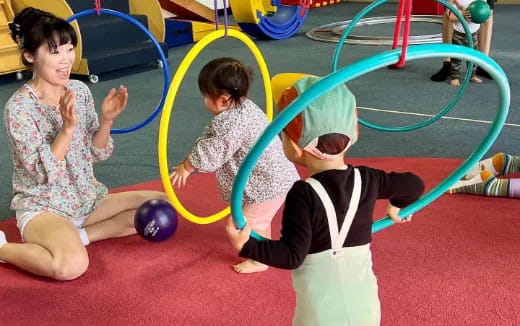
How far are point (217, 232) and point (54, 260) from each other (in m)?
0.78

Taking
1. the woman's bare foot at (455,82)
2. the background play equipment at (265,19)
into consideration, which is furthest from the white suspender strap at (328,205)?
the background play equipment at (265,19)

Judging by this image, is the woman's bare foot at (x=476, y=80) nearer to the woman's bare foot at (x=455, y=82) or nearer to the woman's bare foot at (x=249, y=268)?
the woman's bare foot at (x=455, y=82)

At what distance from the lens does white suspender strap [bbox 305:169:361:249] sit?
4.63 feet

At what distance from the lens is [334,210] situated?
1.43 metres

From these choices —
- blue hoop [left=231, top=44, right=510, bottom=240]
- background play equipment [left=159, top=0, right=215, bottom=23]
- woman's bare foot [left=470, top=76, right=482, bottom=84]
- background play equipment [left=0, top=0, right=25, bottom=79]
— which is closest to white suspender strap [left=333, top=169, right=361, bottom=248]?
blue hoop [left=231, top=44, right=510, bottom=240]

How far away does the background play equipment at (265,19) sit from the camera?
785cm

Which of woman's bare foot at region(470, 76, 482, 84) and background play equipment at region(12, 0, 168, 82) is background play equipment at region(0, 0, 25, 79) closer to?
background play equipment at region(12, 0, 168, 82)

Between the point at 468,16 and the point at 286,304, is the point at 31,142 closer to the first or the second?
the point at 286,304

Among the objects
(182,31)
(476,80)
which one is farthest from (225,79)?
(182,31)

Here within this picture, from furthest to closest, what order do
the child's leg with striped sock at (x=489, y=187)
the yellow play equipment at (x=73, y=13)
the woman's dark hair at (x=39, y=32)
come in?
the yellow play equipment at (x=73, y=13) → the child's leg with striped sock at (x=489, y=187) → the woman's dark hair at (x=39, y=32)

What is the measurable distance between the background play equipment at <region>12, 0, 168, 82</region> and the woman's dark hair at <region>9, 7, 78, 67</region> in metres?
3.45

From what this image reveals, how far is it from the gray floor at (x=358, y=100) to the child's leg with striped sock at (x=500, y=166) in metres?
0.52

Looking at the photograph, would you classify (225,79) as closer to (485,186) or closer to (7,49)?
(485,186)

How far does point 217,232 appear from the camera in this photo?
2.94 meters
